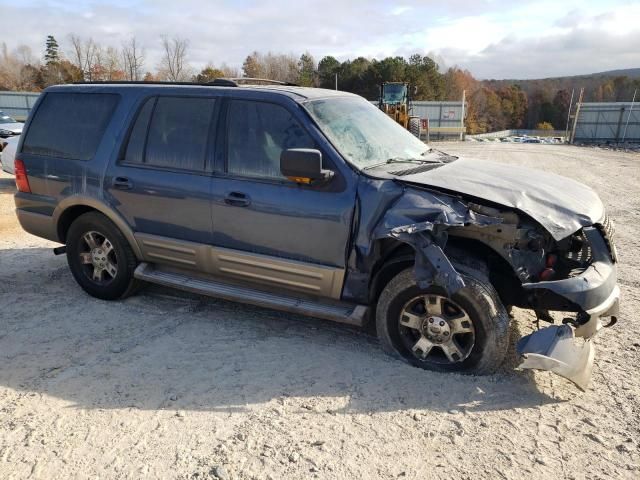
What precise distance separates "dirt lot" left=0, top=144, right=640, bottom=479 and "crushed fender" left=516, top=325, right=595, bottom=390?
0.21 metres

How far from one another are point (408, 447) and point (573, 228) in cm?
176

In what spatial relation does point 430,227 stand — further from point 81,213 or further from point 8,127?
point 8,127

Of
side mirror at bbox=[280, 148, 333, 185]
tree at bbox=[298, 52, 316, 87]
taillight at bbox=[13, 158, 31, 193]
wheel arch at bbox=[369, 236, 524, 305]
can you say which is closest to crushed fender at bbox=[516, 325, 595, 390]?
wheel arch at bbox=[369, 236, 524, 305]

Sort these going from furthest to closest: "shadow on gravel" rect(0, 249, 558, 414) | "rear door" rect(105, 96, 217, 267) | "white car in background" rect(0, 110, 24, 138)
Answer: "white car in background" rect(0, 110, 24, 138), "rear door" rect(105, 96, 217, 267), "shadow on gravel" rect(0, 249, 558, 414)

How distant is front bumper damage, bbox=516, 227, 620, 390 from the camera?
3250 mm

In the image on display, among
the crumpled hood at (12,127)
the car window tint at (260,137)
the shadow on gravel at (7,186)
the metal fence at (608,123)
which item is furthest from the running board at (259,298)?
the metal fence at (608,123)

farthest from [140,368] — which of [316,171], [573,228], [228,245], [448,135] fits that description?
[448,135]

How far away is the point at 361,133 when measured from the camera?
4184mm

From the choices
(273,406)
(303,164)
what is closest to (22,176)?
(303,164)

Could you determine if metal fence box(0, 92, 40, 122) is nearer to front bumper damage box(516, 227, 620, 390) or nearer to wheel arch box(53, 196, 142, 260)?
wheel arch box(53, 196, 142, 260)

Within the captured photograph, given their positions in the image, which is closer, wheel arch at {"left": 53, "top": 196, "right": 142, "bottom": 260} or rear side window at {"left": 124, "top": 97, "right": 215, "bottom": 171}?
rear side window at {"left": 124, "top": 97, "right": 215, "bottom": 171}

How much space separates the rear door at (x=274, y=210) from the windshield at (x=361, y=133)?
8.0 inches

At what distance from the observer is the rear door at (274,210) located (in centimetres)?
374

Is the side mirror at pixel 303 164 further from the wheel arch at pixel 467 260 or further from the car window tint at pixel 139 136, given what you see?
the car window tint at pixel 139 136
